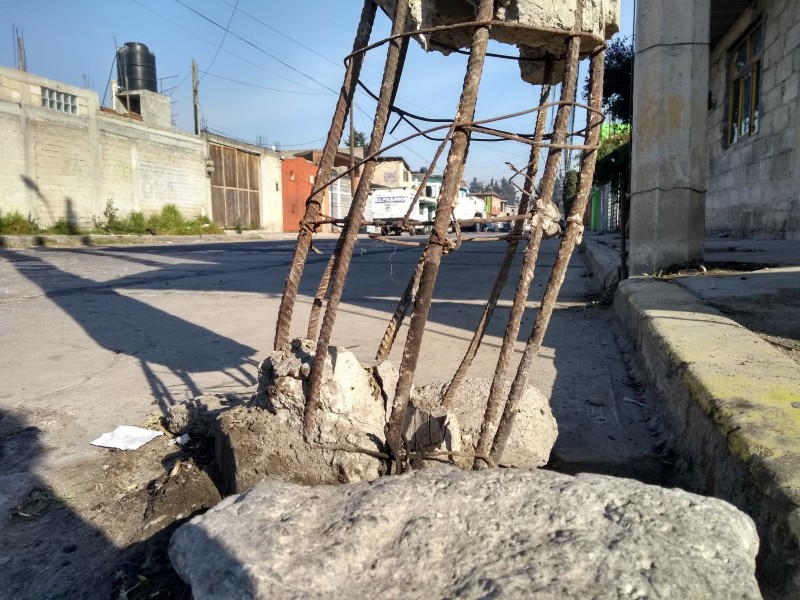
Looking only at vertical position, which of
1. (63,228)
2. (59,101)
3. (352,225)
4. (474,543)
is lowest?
(474,543)

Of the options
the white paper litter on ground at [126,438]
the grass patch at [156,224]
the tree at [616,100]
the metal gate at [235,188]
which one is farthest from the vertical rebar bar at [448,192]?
the metal gate at [235,188]

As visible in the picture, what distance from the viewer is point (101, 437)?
8.32ft

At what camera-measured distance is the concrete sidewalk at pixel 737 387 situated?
4.30 feet

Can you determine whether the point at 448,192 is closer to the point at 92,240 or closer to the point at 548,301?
the point at 548,301

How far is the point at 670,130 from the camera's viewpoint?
18.4 feet

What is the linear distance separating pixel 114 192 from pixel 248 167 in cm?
832

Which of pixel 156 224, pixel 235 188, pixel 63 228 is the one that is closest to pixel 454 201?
pixel 63 228

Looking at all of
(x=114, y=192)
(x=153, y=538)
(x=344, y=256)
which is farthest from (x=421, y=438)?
(x=114, y=192)

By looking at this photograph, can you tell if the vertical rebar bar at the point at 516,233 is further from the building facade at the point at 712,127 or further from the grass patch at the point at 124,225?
the grass patch at the point at 124,225

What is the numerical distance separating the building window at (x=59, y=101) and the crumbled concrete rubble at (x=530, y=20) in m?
20.5

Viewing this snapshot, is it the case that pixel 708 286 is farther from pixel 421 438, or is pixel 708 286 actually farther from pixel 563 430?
pixel 421 438

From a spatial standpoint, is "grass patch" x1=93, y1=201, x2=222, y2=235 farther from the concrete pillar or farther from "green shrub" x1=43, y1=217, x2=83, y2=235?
the concrete pillar

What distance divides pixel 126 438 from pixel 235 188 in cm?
2661

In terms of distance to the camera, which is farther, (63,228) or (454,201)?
(63,228)
